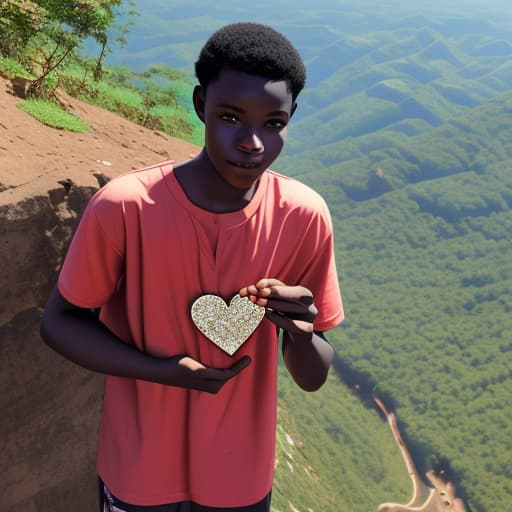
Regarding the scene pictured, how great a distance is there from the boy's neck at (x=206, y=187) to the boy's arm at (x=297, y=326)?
0.27 metres

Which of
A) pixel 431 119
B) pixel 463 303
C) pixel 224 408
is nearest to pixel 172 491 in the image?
pixel 224 408

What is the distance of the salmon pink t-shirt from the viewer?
1.59 metres

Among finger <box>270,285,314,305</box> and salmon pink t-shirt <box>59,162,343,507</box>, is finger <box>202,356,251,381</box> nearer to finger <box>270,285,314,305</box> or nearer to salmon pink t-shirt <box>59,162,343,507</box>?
salmon pink t-shirt <box>59,162,343,507</box>

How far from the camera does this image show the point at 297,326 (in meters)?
1.55

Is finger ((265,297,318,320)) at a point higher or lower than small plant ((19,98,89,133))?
higher

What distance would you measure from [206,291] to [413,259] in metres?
57.1

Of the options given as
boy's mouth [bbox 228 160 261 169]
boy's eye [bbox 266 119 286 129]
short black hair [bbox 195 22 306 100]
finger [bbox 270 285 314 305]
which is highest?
short black hair [bbox 195 22 306 100]

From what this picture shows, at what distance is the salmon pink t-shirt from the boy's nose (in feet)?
0.75

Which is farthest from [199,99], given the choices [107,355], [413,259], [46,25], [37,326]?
[413,259]

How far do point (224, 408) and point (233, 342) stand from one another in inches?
9.7

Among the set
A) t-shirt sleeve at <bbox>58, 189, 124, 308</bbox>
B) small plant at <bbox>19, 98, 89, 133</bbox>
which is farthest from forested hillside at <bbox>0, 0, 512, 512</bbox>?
t-shirt sleeve at <bbox>58, 189, 124, 308</bbox>

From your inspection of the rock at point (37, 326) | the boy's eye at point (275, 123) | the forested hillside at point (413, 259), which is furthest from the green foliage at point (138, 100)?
the forested hillside at point (413, 259)

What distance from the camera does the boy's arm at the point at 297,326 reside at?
4.85 ft

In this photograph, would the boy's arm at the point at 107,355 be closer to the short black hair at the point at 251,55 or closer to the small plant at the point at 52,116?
the short black hair at the point at 251,55
